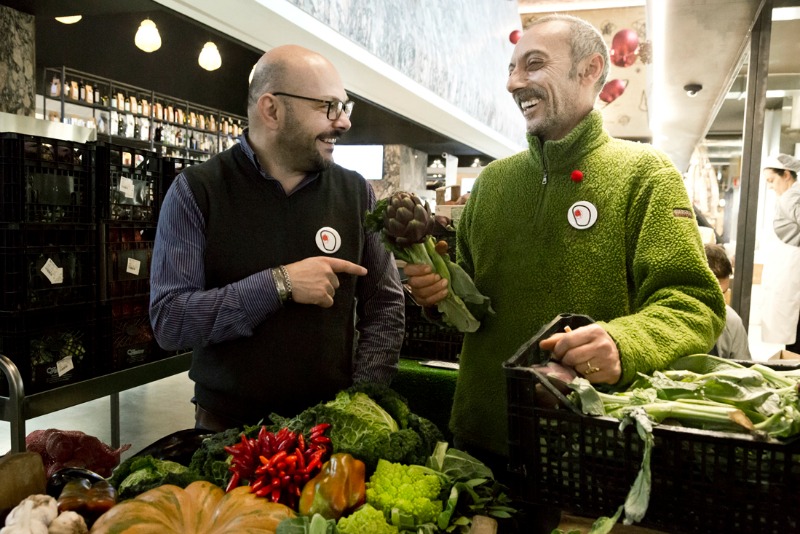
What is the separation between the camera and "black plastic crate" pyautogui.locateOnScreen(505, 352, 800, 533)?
2.86 ft

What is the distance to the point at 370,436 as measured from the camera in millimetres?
1179

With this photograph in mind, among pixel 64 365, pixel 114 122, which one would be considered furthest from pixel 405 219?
pixel 114 122

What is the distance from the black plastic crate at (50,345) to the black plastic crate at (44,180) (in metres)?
0.40

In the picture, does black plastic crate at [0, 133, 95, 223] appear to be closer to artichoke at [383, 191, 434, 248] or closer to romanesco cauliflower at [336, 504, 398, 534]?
artichoke at [383, 191, 434, 248]

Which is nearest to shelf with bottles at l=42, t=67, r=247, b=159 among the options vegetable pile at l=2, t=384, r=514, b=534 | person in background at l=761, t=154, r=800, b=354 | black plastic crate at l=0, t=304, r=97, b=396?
black plastic crate at l=0, t=304, r=97, b=396

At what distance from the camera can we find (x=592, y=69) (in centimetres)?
157

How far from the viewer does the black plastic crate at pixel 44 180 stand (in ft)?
8.22

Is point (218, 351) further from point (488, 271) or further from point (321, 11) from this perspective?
point (321, 11)

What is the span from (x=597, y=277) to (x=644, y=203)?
19cm

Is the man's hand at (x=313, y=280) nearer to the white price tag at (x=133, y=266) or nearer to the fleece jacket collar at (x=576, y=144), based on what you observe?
the fleece jacket collar at (x=576, y=144)

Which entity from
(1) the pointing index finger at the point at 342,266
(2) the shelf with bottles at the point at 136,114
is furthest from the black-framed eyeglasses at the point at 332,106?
(2) the shelf with bottles at the point at 136,114

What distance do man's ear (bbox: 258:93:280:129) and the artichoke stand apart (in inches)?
26.4

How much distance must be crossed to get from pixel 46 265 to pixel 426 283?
6.39 ft

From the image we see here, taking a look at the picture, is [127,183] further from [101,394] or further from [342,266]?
[342,266]
